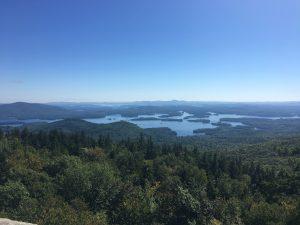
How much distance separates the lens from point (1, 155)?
8019 centimetres

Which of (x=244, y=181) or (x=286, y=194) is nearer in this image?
(x=286, y=194)

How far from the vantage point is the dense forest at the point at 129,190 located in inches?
1507

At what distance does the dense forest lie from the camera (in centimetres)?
3828

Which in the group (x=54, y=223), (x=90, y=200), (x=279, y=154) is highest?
(x=54, y=223)

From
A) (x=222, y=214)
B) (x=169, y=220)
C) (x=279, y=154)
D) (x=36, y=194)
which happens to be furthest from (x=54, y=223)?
(x=279, y=154)

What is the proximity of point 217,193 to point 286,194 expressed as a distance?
1433 cm

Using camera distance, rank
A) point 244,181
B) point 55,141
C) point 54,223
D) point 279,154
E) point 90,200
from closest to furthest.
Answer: point 54,223, point 90,200, point 244,181, point 55,141, point 279,154

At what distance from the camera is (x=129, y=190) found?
50.5 m

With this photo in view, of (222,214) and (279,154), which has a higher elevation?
(222,214)

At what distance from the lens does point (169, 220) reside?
39.8m

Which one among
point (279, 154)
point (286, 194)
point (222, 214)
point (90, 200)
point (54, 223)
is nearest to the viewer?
point (54, 223)

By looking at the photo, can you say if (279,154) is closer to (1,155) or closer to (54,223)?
(1,155)

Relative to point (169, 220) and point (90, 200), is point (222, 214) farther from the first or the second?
point (90, 200)

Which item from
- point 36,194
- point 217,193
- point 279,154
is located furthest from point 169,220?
point 279,154
